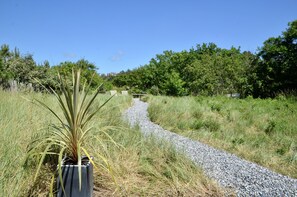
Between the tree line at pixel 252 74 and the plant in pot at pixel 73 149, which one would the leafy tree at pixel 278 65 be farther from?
the plant in pot at pixel 73 149

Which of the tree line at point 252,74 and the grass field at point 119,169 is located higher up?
the tree line at point 252,74

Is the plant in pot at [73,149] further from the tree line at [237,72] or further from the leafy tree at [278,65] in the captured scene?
the leafy tree at [278,65]

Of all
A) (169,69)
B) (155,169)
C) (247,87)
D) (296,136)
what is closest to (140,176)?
(155,169)

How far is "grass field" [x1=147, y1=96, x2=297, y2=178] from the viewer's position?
3748mm

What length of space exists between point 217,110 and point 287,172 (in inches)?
199

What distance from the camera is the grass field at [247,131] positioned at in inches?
148

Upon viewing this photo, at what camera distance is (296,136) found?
16.4ft

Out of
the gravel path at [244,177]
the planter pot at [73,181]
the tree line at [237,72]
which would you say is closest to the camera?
the planter pot at [73,181]

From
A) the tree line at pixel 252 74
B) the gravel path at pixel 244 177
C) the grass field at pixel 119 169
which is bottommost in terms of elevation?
the gravel path at pixel 244 177

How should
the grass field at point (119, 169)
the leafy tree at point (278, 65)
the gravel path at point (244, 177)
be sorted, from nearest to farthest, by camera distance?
the grass field at point (119, 169) < the gravel path at point (244, 177) < the leafy tree at point (278, 65)

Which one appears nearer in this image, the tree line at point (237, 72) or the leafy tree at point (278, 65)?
the tree line at point (237, 72)

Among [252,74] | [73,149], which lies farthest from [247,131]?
[252,74]

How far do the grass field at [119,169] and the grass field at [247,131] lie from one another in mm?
1750

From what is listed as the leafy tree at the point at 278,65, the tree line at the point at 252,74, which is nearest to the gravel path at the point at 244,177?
the tree line at the point at 252,74
